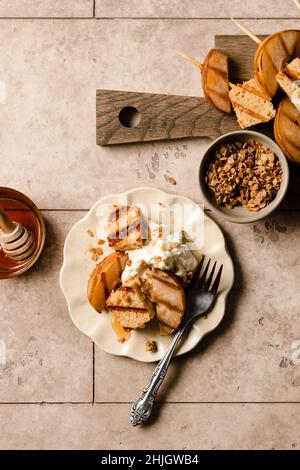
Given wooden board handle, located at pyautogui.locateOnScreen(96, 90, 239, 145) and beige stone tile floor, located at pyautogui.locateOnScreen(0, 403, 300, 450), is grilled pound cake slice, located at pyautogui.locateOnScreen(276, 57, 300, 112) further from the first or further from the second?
beige stone tile floor, located at pyautogui.locateOnScreen(0, 403, 300, 450)

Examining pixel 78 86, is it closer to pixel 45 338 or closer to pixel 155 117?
pixel 155 117

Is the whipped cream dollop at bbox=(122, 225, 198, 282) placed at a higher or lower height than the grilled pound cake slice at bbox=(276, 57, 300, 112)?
lower

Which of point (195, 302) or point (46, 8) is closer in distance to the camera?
point (195, 302)

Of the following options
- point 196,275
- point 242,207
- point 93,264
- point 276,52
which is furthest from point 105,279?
point 276,52

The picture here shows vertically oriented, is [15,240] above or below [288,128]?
below

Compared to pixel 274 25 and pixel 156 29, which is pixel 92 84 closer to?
pixel 156 29

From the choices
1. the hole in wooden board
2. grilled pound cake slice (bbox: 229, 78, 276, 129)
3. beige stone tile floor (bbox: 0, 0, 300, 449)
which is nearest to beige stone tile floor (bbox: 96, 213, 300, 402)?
beige stone tile floor (bbox: 0, 0, 300, 449)

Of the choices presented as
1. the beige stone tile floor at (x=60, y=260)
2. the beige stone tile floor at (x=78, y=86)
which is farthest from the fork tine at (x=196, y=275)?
the beige stone tile floor at (x=78, y=86)
